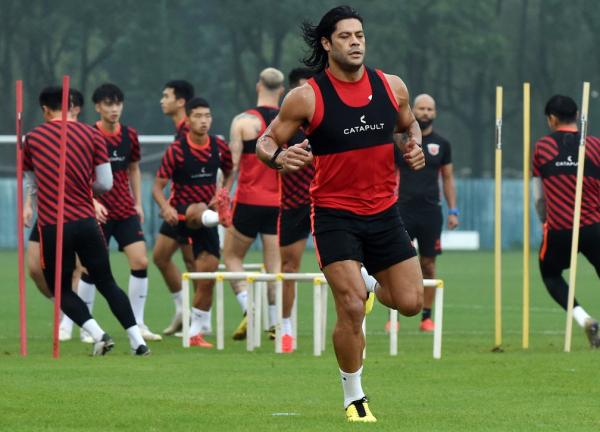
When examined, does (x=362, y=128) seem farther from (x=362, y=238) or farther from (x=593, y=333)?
(x=593, y=333)

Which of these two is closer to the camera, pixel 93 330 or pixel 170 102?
pixel 93 330

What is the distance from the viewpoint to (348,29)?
30.3 ft

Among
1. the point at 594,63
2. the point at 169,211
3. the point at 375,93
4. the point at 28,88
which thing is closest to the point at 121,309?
the point at 169,211

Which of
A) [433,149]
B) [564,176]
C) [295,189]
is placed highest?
[433,149]

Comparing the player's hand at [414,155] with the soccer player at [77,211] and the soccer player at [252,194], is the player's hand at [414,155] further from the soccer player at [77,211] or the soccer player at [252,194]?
the soccer player at [252,194]

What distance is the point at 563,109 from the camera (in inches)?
577

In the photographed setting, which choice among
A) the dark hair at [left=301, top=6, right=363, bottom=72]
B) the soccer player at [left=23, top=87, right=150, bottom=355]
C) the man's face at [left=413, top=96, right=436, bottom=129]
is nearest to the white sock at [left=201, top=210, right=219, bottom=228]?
the soccer player at [left=23, top=87, right=150, bottom=355]

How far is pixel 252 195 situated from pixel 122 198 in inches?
49.0

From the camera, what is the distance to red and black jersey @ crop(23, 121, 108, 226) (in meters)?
13.1

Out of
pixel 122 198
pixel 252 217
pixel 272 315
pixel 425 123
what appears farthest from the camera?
pixel 425 123

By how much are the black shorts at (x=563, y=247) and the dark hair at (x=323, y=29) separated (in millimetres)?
5596

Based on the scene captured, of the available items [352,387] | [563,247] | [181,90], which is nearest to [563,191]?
[563,247]

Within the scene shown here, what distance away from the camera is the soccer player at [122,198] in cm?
1541

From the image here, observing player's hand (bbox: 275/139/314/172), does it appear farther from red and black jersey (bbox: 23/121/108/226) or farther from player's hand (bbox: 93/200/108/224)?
player's hand (bbox: 93/200/108/224)
